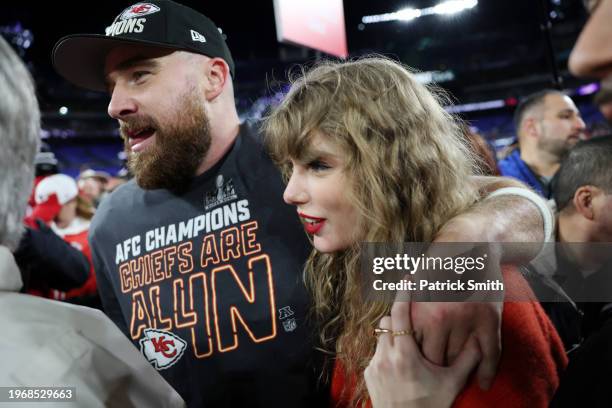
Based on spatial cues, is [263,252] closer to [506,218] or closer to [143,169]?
[143,169]

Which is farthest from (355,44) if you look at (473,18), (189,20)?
(189,20)

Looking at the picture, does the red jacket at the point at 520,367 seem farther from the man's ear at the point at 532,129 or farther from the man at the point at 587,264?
the man's ear at the point at 532,129

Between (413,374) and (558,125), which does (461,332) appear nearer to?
(413,374)

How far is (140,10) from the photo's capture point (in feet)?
4.84

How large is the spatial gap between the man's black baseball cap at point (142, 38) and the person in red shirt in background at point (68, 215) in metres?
0.99

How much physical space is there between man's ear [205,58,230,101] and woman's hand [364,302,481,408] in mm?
A: 974

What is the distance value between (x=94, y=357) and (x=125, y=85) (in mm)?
986

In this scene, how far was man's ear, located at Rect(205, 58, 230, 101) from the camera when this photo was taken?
5.15 feet

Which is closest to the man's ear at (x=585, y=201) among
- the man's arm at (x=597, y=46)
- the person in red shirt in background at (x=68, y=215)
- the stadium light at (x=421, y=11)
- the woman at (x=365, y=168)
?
the woman at (x=365, y=168)

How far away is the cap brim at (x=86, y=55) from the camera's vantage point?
4.69 feet

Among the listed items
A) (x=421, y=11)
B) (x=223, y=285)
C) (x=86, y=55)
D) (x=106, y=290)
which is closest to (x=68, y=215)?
(x=106, y=290)

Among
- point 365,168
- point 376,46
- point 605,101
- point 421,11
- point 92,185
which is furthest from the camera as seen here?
point 376,46

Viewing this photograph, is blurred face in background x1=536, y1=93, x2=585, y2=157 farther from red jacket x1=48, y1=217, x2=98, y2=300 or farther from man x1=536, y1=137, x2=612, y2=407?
red jacket x1=48, y1=217, x2=98, y2=300

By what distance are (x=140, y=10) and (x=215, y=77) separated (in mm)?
278
